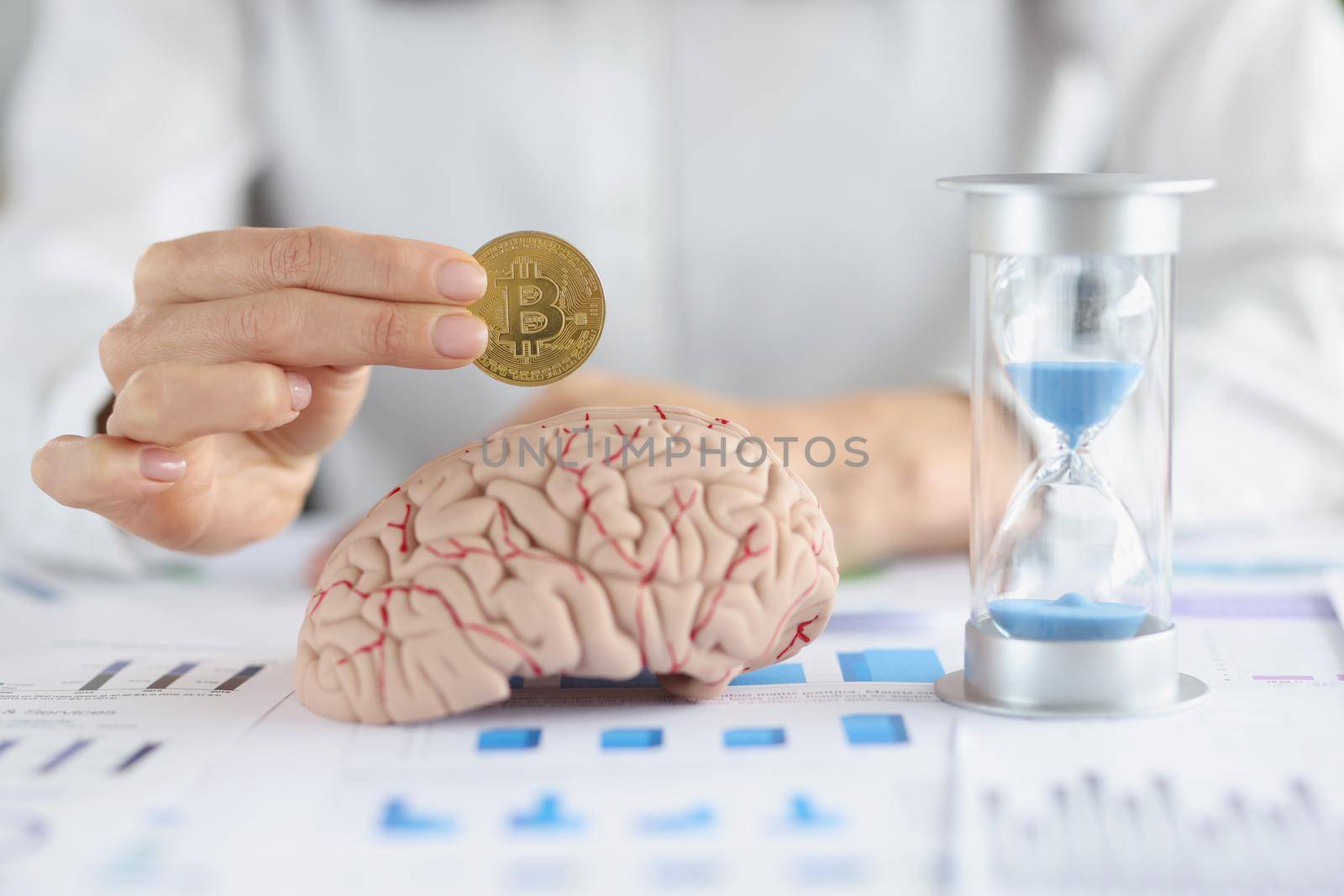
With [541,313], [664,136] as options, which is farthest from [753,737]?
[664,136]

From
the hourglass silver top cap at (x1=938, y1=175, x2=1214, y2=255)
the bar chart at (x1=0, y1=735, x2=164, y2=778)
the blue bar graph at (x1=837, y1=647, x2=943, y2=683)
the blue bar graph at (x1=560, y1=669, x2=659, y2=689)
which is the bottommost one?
the blue bar graph at (x1=837, y1=647, x2=943, y2=683)

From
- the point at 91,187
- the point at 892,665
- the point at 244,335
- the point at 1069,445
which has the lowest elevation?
the point at 892,665

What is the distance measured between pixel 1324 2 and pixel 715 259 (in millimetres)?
1054

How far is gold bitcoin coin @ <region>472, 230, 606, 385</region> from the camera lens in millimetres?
985

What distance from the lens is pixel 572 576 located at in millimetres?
861

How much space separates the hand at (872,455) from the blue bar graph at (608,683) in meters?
0.54

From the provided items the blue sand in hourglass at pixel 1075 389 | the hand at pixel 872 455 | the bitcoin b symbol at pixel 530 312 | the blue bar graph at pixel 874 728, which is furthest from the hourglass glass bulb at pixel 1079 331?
the hand at pixel 872 455

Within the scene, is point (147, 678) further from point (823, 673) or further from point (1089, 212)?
point (1089, 212)

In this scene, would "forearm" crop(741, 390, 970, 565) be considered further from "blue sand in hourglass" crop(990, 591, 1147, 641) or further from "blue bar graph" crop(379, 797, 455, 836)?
"blue bar graph" crop(379, 797, 455, 836)

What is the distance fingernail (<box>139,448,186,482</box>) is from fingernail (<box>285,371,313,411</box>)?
0.35 ft

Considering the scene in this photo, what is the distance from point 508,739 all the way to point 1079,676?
1.38 feet

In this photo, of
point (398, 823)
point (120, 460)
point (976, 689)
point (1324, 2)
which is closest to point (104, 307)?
point (120, 460)

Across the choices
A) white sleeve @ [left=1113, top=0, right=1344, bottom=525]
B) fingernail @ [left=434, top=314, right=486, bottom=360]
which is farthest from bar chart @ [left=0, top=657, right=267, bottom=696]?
white sleeve @ [left=1113, top=0, right=1344, bottom=525]
